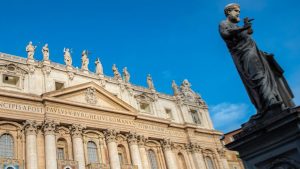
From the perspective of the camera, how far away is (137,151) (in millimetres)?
29016

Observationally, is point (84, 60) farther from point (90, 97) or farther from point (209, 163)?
point (209, 163)

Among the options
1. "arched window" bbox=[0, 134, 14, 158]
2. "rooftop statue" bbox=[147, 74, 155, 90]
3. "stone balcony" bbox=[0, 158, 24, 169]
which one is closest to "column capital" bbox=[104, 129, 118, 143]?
"stone balcony" bbox=[0, 158, 24, 169]

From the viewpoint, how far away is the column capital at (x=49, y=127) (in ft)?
78.0

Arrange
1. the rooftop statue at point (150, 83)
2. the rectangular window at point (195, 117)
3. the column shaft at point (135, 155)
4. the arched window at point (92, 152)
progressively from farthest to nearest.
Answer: the rectangular window at point (195, 117)
the rooftop statue at point (150, 83)
the column shaft at point (135, 155)
the arched window at point (92, 152)

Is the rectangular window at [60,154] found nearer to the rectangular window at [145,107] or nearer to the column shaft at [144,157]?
the column shaft at [144,157]

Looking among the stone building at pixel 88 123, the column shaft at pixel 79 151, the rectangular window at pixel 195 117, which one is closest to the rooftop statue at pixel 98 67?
the stone building at pixel 88 123

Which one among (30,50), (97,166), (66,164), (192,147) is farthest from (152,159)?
(30,50)

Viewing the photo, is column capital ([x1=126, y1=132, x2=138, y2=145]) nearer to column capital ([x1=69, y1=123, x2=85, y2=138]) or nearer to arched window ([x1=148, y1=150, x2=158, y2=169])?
arched window ([x1=148, y1=150, x2=158, y2=169])

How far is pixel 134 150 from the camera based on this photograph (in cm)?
2878

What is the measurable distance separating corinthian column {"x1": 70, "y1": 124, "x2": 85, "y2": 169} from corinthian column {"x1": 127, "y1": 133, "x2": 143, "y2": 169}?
514cm

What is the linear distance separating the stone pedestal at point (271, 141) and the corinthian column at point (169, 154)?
25940 millimetres

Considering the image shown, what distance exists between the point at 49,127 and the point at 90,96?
5.26 m

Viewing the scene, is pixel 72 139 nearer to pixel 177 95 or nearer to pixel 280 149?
pixel 177 95

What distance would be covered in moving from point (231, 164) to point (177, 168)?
11056 mm
